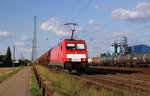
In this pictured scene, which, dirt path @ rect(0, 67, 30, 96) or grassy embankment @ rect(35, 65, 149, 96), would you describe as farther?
dirt path @ rect(0, 67, 30, 96)

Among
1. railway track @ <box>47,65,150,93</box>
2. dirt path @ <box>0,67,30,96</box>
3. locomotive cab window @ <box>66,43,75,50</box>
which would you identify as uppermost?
locomotive cab window @ <box>66,43,75,50</box>

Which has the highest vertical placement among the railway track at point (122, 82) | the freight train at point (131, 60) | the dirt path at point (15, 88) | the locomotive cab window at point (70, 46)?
the locomotive cab window at point (70, 46)

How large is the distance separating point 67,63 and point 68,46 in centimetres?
174

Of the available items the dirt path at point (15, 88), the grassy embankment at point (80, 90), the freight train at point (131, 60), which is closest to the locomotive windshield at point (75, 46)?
the dirt path at point (15, 88)

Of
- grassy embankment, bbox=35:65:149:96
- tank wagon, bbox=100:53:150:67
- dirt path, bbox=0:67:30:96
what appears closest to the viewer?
grassy embankment, bbox=35:65:149:96

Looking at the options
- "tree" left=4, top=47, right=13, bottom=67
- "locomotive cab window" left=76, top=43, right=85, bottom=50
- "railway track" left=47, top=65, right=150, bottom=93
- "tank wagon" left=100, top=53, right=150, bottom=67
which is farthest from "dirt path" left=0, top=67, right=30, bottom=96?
"tree" left=4, top=47, right=13, bottom=67

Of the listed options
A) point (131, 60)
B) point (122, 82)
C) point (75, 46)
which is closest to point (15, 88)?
point (122, 82)

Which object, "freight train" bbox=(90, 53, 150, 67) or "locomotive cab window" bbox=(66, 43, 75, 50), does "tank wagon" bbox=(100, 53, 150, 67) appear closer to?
"freight train" bbox=(90, 53, 150, 67)

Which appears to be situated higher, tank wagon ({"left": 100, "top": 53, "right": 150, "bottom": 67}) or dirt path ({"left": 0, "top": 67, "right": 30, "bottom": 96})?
tank wagon ({"left": 100, "top": 53, "right": 150, "bottom": 67})

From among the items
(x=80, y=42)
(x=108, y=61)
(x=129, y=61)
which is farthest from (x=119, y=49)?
(x=80, y=42)

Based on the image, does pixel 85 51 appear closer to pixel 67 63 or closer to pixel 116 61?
pixel 67 63

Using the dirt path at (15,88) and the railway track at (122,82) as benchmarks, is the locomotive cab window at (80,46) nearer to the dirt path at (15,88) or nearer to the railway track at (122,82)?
the railway track at (122,82)

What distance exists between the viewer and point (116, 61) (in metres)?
33.7

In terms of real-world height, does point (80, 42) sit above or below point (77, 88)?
above
